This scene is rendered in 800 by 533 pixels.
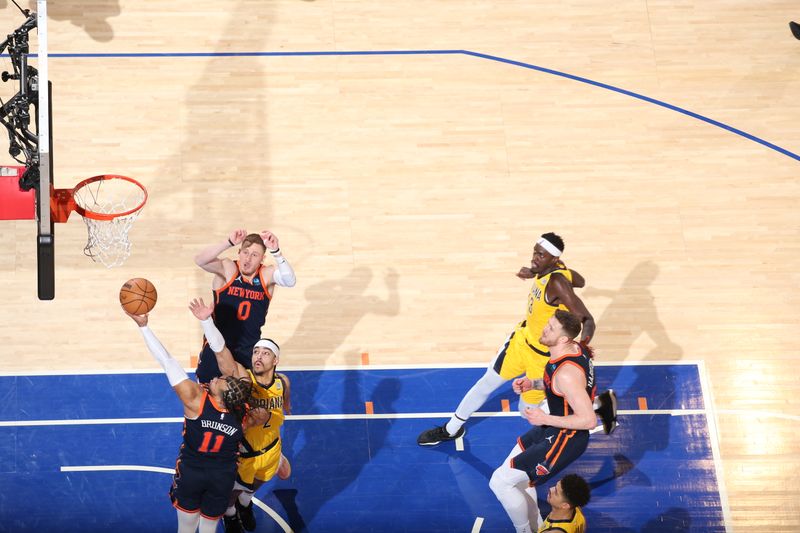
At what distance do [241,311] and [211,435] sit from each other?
1.39 meters

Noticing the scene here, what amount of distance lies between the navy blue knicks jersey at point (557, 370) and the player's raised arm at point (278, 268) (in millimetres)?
2281

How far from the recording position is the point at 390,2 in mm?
11562

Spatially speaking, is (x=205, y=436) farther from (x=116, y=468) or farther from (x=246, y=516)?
(x=116, y=468)

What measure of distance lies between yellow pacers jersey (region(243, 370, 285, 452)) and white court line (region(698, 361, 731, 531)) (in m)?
4.12

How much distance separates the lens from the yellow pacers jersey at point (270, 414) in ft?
23.0

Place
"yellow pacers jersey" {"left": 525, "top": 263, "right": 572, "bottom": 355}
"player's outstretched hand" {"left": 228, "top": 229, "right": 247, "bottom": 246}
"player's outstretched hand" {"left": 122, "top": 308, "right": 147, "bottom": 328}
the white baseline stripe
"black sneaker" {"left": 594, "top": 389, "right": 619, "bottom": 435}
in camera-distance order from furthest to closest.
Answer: the white baseline stripe, "black sneaker" {"left": 594, "top": 389, "right": 619, "bottom": 435}, "yellow pacers jersey" {"left": 525, "top": 263, "right": 572, "bottom": 355}, "player's outstretched hand" {"left": 228, "top": 229, "right": 247, "bottom": 246}, "player's outstretched hand" {"left": 122, "top": 308, "right": 147, "bottom": 328}

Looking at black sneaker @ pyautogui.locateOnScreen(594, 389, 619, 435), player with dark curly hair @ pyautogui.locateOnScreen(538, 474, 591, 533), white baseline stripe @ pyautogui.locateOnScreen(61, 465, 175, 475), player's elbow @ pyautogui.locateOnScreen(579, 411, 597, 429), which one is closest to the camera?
player with dark curly hair @ pyautogui.locateOnScreen(538, 474, 591, 533)

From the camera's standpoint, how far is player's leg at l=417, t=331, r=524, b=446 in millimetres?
7906

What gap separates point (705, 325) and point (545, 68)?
3.70 meters

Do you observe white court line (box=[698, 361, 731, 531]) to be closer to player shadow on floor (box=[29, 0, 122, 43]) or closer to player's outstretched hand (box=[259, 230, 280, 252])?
player's outstretched hand (box=[259, 230, 280, 252])

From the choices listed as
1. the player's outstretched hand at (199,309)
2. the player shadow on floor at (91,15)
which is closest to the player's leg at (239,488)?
the player's outstretched hand at (199,309)

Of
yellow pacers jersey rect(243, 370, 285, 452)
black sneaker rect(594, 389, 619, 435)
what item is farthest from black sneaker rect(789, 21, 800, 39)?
yellow pacers jersey rect(243, 370, 285, 452)

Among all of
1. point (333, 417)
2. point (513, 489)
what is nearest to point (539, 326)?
point (513, 489)

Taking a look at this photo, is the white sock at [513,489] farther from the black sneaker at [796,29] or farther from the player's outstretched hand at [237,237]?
the black sneaker at [796,29]
